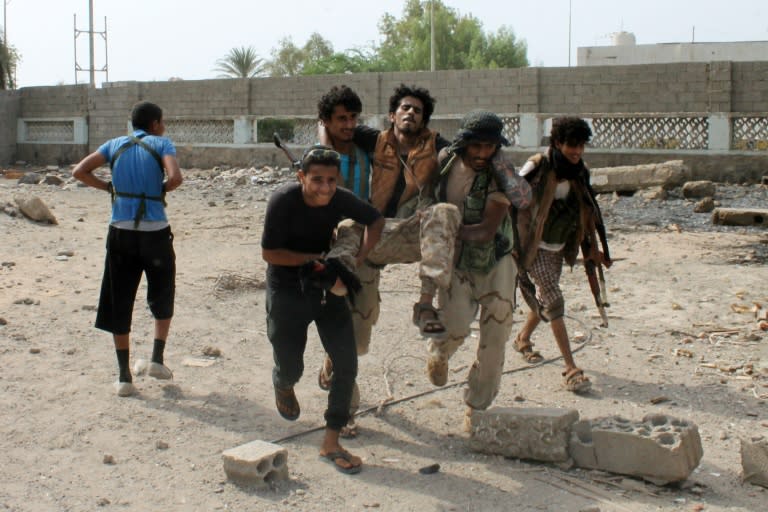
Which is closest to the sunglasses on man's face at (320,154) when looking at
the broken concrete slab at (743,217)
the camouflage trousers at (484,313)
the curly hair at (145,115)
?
the camouflage trousers at (484,313)

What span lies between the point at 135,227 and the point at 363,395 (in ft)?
5.30

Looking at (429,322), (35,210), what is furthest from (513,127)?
(429,322)

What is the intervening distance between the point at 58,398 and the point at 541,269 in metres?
2.90

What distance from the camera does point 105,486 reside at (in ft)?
13.6

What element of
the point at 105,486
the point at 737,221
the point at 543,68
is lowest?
the point at 105,486

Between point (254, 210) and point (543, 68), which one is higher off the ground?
point (543, 68)

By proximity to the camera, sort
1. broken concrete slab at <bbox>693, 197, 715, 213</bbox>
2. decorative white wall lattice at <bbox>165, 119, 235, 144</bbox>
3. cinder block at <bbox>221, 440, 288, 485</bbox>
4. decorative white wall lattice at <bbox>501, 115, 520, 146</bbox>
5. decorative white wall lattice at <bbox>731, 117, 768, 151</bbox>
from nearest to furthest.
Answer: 1. cinder block at <bbox>221, 440, 288, 485</bbox>
2. broken concrete slab at <bbox>693, 197, 715, 213</bbox>
3. decorative white wall lattice at <bbox>731, 117, 768, 151</bbox>
4. decorative white wall lattice at <bbox>501, 115, 520, 146</bbox>
5. decorative white wall lattice at <bbox>165, 119, 235, 144</bbox>

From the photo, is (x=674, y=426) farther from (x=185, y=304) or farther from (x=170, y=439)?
(x=185, y=304)

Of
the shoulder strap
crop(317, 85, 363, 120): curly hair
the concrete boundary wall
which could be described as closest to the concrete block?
crop(317, 85, 363, 120): curly hair

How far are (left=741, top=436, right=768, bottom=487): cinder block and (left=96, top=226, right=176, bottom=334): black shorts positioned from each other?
3215mm

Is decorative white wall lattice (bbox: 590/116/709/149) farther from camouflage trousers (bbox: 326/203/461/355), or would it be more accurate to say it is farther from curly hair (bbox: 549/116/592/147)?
camouflage trousers (bbox: 326/203/461/355)

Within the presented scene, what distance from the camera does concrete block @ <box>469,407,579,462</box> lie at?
4348 mm

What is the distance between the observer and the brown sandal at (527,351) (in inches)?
246

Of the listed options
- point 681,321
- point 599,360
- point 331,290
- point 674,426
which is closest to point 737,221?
point 681,321
